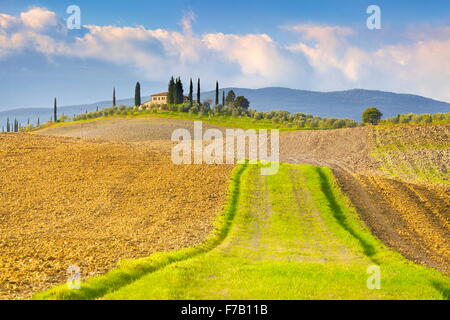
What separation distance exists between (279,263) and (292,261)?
1.11m

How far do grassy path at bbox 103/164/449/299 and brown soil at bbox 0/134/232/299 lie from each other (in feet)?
9.27

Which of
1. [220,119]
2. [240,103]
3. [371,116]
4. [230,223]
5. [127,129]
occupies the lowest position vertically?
[230,223]

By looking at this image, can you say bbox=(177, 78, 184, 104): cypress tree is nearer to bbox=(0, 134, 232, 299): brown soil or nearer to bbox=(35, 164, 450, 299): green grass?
bbox=(0, 134, 232, 299): brown soil

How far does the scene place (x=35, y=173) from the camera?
118 feet

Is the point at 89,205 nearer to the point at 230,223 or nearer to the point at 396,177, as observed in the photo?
the point at 230,223

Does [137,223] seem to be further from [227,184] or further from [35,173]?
[35,173]

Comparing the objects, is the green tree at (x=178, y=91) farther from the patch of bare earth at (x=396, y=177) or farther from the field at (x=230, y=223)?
the field at (x=230, y=223)

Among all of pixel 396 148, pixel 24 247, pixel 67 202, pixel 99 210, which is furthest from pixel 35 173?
pixel 396 148

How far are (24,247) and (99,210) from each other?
8183 millimetres

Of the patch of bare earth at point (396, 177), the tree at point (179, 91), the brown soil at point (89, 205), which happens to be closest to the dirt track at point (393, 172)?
the patch of bare earth at point (396, 177)

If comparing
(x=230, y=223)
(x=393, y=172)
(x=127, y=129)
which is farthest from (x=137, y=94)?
(x=230, y=223)

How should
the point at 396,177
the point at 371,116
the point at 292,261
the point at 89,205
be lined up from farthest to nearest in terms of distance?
the point at 371,116
the point at 396,177
the point at 89,205
the point at 292,261

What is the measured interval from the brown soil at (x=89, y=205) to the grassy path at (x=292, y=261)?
2.83 meters

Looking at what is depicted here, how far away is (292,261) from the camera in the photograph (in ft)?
59.3
